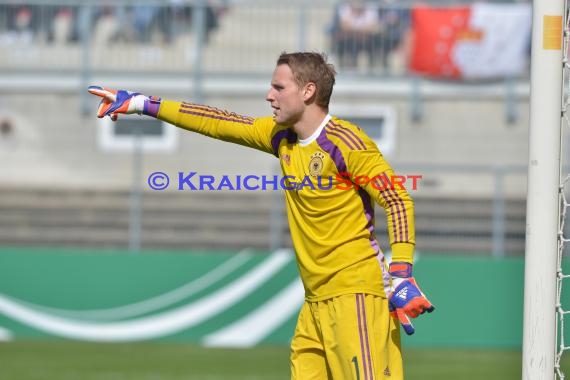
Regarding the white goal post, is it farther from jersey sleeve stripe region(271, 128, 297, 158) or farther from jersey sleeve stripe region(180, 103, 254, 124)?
jersey sleeve stripe region(180, 103, 254, 124)

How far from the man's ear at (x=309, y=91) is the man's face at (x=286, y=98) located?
0.06 feet

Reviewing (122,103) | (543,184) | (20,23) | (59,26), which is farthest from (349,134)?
(20,23)

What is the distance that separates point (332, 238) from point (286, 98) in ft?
2.16

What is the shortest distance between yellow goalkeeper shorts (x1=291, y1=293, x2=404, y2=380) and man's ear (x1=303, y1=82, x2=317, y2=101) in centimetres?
91

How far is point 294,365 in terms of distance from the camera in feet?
18.2

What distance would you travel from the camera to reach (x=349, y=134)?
5.36 m

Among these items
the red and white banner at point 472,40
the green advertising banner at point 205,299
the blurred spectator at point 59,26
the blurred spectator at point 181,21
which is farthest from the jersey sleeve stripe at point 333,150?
the blurred spectator at point 59,26

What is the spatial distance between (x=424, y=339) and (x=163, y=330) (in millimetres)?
2719

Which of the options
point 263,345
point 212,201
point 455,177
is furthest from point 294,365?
point 212,201

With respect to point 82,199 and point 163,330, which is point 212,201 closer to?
point 82,199

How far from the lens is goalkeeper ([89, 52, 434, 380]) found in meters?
5.35

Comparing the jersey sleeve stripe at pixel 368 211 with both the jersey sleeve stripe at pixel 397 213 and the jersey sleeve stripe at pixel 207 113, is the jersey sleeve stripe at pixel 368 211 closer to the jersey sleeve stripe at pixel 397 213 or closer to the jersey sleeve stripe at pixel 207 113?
the jersey sleeve stripe at pixel 397 213

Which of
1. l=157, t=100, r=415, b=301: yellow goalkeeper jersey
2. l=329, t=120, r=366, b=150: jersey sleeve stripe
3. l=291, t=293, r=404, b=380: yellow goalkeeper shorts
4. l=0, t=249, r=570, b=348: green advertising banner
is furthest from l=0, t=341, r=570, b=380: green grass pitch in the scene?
l=329, t=120, r=366, b=150: jersey sleeve stripe

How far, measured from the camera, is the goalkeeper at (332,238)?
535 centimetres
